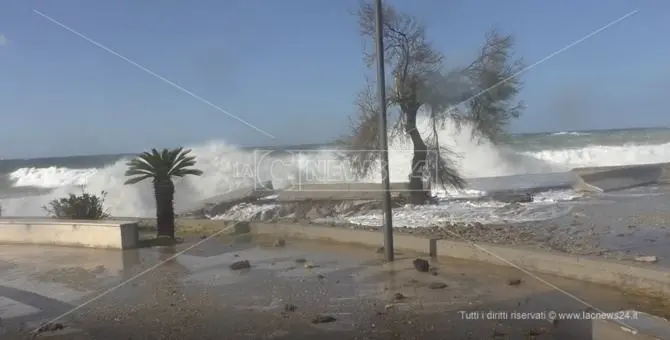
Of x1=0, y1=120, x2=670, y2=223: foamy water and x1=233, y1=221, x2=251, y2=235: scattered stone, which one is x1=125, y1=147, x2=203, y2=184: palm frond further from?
x1=0, y1=120, x2=670, y2=223: foamy water

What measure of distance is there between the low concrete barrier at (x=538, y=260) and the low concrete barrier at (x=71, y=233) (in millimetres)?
3785

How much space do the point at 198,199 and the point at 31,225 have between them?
15931 millimetres

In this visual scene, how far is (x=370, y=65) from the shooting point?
712 inches

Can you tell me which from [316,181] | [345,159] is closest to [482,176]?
[316,181]

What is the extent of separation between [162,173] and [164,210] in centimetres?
87

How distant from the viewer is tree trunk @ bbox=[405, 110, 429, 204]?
64.2ft

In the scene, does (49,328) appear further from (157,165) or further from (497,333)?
(157,165)

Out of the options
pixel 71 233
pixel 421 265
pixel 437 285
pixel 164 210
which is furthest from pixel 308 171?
pixel 437 285

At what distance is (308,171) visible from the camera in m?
27.8

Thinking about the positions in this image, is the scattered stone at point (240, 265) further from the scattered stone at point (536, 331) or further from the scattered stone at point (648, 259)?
the scattered stone at point (648, 259)

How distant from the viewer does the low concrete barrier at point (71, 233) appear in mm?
11836

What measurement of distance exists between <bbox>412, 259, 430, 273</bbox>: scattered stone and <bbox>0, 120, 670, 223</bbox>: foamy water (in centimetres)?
823

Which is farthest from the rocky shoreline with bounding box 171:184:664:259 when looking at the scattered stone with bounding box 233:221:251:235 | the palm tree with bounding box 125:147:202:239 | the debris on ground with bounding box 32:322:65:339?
the debris on ground with bounding box 32:322:65:339

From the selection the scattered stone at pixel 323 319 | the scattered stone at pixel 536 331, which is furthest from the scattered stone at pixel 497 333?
the scattered stone at pixel 323 319
